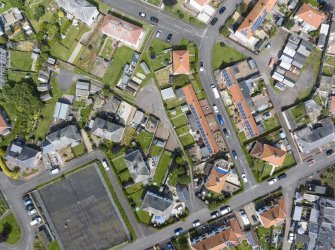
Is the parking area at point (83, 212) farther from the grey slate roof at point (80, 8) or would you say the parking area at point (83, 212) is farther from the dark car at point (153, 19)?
the dark car at point (153, 19)

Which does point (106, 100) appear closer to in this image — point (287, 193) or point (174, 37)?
point (174, 37)

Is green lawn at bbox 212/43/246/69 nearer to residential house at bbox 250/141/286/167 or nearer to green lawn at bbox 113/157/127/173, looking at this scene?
residential house at bbox 250/141/286/167

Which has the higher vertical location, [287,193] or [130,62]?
[130,62]

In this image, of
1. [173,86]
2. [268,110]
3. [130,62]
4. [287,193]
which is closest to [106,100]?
[130,62]

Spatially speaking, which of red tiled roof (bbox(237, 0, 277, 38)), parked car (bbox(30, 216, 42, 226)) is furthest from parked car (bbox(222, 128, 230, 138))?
parked car (bbox(30, 216, 42, 226))

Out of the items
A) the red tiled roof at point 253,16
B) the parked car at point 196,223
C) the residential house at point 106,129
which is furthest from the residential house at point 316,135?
the residential house at point 106,129

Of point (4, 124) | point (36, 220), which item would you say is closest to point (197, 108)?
point (4, 124)
